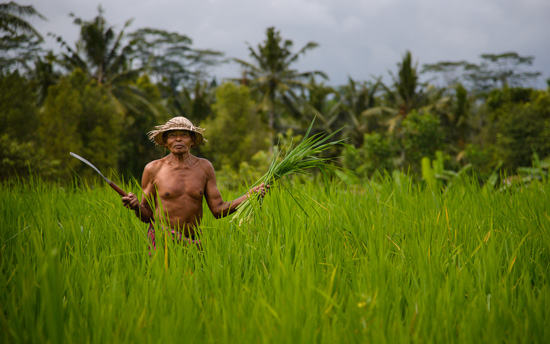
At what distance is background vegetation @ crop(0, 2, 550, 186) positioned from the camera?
18406 millimetres

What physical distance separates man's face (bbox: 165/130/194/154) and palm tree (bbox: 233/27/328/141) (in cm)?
3005

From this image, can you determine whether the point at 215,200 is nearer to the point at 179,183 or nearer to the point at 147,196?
the point at 179,183

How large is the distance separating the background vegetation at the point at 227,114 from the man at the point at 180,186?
8314 millimetres

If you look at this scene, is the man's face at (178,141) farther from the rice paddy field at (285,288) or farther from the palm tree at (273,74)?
the palm tree at (273,74)

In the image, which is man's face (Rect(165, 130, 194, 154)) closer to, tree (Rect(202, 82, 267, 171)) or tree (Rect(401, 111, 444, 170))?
tree (Rect(401, 111, 444, 170))

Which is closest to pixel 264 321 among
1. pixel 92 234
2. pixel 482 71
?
pixel 92 234

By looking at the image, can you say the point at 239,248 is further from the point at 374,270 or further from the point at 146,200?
the point at 146,200

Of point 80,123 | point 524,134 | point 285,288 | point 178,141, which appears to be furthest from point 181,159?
point 524,134

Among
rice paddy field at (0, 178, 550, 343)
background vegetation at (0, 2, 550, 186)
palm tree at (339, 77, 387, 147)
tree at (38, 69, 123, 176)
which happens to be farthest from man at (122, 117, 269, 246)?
palm tree at (339, 77, 387, 147)

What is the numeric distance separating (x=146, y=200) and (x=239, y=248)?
0.88 m

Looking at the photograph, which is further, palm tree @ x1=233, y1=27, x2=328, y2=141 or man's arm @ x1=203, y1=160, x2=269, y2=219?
palm tree @ x1=233, y1=27, x2=328, y2=141

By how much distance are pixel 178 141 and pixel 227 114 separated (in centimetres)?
2639

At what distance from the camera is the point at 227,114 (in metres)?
28.7

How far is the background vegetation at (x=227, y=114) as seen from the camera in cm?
1841
